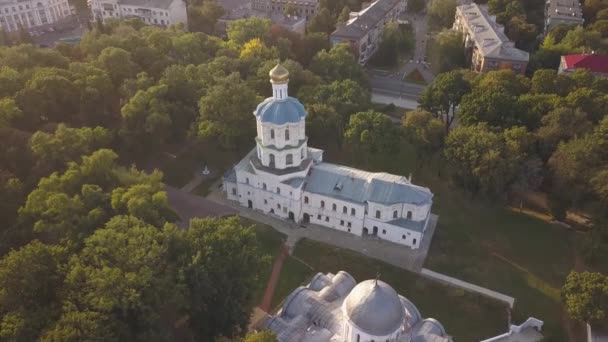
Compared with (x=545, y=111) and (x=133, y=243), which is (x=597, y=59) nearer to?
(x=545, y=111)

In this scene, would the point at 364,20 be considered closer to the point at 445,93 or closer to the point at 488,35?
the point at 488,35

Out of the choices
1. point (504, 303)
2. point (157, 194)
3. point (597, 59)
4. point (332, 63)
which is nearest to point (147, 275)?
point (157, 194)

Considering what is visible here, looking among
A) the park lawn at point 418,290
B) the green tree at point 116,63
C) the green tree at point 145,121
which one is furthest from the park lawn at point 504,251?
the green tree at point 116,63

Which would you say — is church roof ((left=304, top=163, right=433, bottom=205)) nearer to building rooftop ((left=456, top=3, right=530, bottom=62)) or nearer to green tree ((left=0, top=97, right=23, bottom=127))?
green tree ((left=0, top=97, right=23, bottom=127))

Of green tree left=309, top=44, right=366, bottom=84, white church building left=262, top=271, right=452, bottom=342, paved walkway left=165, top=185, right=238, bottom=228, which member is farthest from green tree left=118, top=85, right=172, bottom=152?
white church building left=262, top=271, right=452, bottom=342

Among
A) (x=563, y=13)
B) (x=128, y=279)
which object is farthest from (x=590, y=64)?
(x=128, y=279)

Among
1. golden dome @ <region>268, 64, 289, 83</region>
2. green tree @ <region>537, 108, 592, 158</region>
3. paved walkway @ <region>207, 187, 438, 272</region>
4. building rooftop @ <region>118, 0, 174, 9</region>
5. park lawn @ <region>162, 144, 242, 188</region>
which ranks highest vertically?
golden dome @ <region>268, 64, 289, 83</region>
